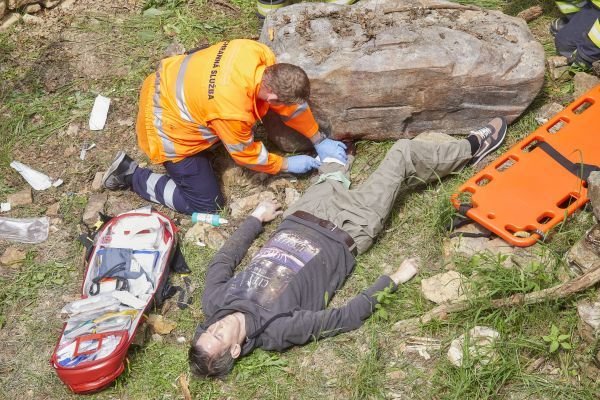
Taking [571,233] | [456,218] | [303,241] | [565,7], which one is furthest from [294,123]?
[565,7]

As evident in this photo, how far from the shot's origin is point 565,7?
521cm

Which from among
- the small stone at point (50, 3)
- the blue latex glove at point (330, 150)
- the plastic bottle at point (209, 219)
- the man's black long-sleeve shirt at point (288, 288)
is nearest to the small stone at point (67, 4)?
the small stone at point (50, 3)

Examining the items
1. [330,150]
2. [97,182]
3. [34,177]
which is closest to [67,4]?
[34,177]

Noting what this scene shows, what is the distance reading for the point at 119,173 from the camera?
16.0 ft

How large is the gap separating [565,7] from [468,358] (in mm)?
3138

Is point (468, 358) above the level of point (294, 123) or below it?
below

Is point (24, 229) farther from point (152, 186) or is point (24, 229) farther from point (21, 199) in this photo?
point (152, 186)

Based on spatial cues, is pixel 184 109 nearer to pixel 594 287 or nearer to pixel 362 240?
pixel 362 240

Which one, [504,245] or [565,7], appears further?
[565,7]

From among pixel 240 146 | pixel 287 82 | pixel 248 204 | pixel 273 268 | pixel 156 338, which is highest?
pixel 287 82

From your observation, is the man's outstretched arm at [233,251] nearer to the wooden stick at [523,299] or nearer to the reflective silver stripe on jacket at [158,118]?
the reflective silver stripe on jacket at [158,118]

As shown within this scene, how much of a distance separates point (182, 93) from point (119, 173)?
2.90 ft

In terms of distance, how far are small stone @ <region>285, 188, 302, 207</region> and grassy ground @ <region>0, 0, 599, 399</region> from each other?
1.47ft

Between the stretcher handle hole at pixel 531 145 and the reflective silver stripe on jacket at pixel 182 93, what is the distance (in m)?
2.22
